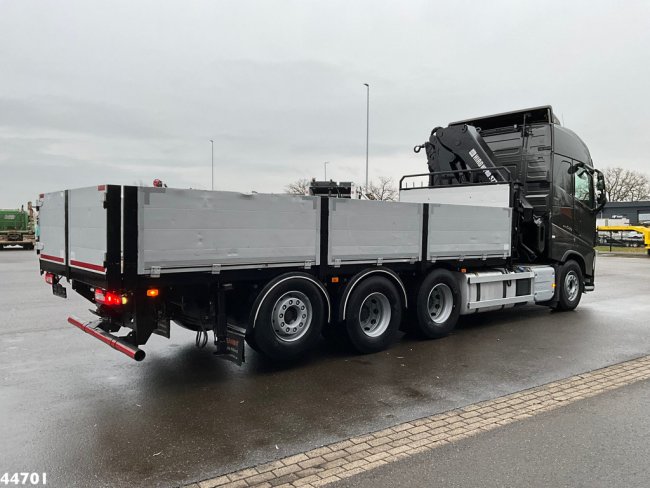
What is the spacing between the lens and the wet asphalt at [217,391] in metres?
4.02

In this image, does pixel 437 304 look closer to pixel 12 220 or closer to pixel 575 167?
pixel 575 167

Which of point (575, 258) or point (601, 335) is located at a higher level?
point (575, 258)

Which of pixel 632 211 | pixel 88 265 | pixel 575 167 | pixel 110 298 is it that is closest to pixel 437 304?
pixel 575 167

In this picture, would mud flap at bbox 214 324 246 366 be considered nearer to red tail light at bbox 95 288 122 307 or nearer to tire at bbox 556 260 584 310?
red tail light at bbox 95 288 122 307

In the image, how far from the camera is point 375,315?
7.30 metres

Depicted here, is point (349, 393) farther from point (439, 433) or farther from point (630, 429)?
point (630, 429)

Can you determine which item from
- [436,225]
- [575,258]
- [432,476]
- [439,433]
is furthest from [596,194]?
[432,476]

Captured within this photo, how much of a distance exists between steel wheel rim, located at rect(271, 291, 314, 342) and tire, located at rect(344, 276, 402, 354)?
65cm

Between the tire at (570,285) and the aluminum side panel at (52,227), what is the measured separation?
8764 mm

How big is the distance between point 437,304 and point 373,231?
2.00 metres

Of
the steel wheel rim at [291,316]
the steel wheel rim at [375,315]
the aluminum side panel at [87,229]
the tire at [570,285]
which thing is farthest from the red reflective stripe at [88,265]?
the tire at [570,285]

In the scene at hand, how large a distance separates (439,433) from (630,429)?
5.36ft

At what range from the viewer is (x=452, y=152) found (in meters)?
10.7

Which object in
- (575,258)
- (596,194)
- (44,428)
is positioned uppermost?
(596,194)
